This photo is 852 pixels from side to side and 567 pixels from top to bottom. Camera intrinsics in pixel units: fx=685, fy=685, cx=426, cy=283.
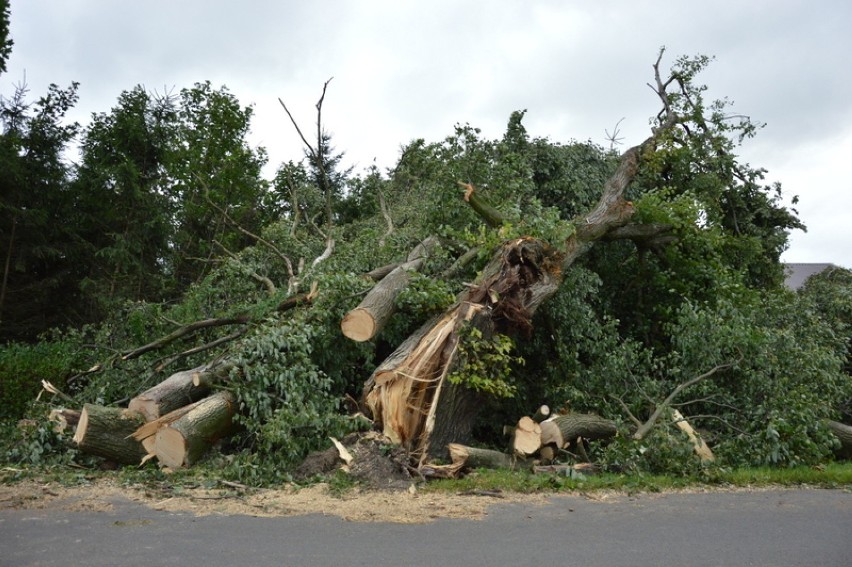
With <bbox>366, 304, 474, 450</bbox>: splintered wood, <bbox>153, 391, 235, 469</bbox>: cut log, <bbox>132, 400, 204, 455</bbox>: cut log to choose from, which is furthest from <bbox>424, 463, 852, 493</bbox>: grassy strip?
<bbox>132, 400, 204, 455</bbox>: cut log

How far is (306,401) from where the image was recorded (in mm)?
6766

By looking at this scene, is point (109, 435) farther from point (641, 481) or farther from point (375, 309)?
point (641, 481)

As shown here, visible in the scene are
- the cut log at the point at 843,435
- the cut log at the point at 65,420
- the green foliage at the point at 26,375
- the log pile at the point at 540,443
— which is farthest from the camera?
the green foliage at the point at 26,375

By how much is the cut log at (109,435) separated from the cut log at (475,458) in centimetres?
292

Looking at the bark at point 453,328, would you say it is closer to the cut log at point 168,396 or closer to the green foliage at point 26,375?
the cut log at point 168,396

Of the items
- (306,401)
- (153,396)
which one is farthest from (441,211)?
(153,396)

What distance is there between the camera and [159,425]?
634cm

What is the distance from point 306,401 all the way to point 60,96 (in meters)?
11.9

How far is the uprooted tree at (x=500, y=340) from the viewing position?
6578 mm

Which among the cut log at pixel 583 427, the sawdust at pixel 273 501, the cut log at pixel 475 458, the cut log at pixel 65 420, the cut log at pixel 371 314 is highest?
the cut log at pixel 371 314

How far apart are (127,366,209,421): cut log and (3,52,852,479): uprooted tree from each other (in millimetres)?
16

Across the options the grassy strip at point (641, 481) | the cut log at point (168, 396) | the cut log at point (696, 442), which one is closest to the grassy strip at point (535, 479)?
the grassy strip at point (641, 481)

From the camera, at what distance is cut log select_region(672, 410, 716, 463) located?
6.61m

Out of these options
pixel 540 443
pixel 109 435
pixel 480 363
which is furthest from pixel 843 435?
pixel 109 435
